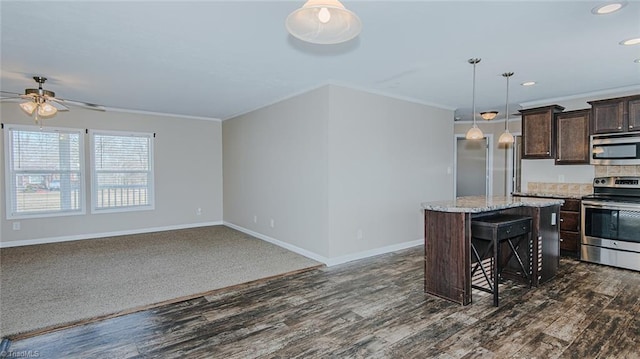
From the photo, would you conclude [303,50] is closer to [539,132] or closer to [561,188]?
[539,132]

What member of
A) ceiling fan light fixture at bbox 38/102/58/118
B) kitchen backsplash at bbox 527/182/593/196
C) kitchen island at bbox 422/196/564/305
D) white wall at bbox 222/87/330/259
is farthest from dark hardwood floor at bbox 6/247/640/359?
ceiling fan light fixture at bbox 38/102/58/118

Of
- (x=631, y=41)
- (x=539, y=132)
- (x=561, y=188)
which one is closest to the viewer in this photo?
(x=631, y=41)

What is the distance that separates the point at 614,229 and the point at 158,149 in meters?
7.60

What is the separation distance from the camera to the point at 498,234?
10.1 feet

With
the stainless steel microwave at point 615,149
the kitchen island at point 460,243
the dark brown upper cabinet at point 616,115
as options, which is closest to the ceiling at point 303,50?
the dark brown upper cabinet at point 616,115

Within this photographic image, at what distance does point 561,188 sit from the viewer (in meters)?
5.21

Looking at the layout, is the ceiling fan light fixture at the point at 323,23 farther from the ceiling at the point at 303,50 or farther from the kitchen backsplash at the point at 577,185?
the kitchen backsplash at the point at 577,185

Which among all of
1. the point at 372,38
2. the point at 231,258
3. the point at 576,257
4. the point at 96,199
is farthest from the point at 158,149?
the point at 576,257

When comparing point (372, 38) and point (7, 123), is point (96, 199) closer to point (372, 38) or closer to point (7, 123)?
point (7, 123)

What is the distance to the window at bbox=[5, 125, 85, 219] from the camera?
552 centimetres

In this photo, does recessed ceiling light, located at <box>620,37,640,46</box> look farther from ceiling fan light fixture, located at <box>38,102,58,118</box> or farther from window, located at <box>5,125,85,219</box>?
window, located at <box>5,125,85,219</box>

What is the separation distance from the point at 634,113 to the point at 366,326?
4415 millimetres

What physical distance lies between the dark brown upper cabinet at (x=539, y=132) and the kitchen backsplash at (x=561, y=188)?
56 cm

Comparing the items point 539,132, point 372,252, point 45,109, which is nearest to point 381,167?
point 372,252
